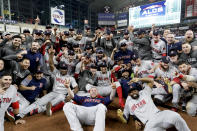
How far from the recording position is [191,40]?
196 inches

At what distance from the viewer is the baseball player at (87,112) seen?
2.85 m

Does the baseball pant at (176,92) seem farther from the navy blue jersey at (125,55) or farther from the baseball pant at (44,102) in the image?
the baseball pant at (44,102)

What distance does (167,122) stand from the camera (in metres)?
2.58

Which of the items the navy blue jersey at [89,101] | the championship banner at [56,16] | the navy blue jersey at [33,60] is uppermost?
the championship banner at [56,16]

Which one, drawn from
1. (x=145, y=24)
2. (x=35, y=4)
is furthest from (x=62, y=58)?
(x=35, y=4)

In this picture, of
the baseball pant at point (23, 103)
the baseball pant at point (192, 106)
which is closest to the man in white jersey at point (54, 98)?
the baseball pant at point (23, 103)

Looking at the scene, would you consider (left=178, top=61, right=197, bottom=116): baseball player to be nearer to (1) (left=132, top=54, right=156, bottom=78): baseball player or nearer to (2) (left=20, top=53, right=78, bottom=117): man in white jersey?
(1) (left=132, top=54, right=156, bottom=78): baseball player

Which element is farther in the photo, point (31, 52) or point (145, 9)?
point (145, 9)

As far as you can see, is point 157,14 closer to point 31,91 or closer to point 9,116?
point 31,91

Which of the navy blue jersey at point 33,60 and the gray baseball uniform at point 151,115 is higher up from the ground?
the navy blue jersey at point 33,60

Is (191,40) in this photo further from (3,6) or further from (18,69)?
(3,6)

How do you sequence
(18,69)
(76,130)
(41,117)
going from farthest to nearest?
(18,69), (41,117), (76,130)

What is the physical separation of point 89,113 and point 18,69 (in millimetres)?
2492

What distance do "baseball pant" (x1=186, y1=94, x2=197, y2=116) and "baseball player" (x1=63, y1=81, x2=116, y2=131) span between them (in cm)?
200
